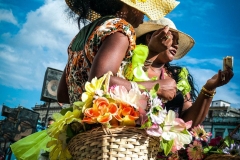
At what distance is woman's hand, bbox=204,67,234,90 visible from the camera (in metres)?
2.29

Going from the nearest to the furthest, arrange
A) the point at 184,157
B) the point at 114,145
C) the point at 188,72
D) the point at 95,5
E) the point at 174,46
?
the point at 114,145, the point at 95,5, the point at 184,157, the point at 174,46, the point at 188,72

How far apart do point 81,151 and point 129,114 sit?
222mm

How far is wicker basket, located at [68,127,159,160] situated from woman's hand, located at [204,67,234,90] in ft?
3.36

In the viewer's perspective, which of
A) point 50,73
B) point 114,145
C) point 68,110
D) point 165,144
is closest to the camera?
point 114,145

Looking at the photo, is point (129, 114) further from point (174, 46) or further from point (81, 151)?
point (174, 46)

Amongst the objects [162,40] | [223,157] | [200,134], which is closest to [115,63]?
[162,40]

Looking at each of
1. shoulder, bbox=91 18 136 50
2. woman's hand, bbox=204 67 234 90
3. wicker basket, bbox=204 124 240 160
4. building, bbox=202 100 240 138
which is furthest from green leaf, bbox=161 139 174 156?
building, bbox=202 100 240 138

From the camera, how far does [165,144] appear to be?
1.47 metres

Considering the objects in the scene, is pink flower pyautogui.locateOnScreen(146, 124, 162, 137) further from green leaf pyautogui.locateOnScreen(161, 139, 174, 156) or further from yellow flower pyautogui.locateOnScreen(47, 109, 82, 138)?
yellow flower pyautogui.locateOnScreen(47, 109, 82, 138)

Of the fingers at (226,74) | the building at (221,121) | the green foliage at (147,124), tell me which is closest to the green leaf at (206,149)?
the fingers at (226,74)

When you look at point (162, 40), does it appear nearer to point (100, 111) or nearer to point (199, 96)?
point (100, 111)

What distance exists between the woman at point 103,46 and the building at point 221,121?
35612 millimetres

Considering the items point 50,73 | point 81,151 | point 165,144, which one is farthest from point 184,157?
point 50,73

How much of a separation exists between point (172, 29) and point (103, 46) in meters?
1.30
